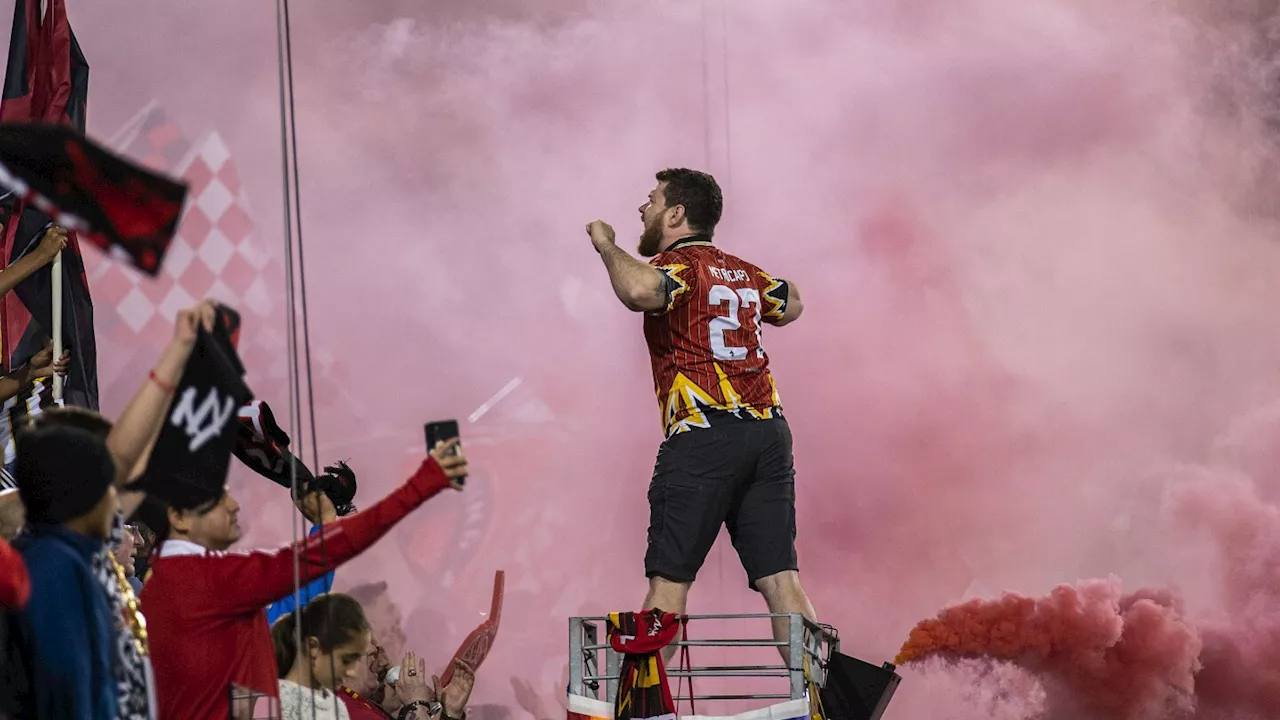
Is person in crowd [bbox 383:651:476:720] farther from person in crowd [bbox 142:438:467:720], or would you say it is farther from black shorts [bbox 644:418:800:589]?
person in crowd [bbox 142:438:467:720]

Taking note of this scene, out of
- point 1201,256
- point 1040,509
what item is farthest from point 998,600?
point 1201,256

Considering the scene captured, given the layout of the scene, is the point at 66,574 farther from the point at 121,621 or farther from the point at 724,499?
the point at 724,499

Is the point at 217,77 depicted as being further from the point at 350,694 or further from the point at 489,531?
the point at 350,694

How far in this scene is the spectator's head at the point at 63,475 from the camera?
2521 mm

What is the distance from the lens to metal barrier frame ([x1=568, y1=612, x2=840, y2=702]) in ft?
12.8

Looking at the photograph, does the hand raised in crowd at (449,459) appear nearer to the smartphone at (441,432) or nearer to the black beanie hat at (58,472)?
the smartphone at (441,432)

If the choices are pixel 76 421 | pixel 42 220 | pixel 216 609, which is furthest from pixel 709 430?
pixel 42 220

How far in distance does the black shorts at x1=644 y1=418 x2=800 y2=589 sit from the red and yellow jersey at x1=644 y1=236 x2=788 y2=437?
0.06m

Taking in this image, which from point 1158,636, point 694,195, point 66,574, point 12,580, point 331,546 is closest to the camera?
point 12,580

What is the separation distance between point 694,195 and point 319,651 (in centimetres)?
185

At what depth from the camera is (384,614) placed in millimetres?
7105

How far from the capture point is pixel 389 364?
7.28 meters

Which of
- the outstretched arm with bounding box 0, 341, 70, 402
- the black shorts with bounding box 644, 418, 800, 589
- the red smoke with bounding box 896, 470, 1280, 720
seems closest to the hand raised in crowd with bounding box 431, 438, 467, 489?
the black shorts with bounding box 644, 418, 800, 589

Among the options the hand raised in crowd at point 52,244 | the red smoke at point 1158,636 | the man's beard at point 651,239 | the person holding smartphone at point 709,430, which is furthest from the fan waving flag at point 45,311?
the red smoke at point 1158,636
